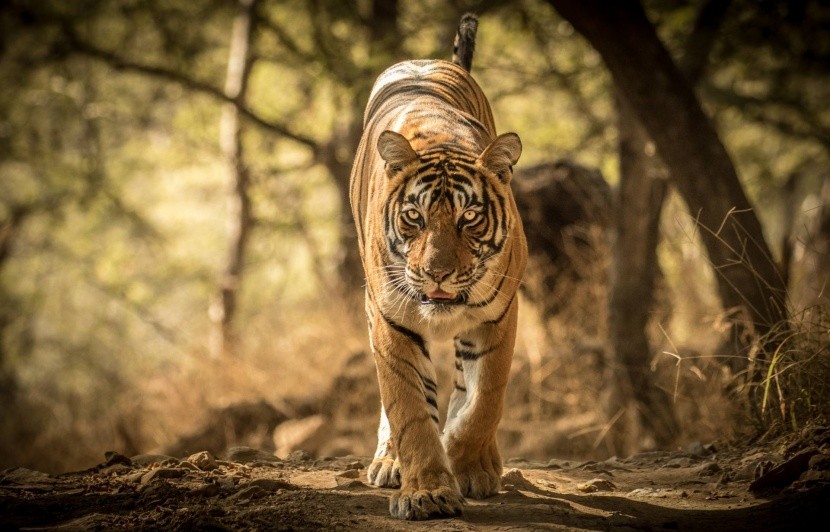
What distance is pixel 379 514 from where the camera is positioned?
14.0ft

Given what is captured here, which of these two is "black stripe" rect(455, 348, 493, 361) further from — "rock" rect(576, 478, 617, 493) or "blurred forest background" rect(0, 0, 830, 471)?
"blurred forest background" rect(0, 0, 830, 471)

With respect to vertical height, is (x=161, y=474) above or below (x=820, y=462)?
above

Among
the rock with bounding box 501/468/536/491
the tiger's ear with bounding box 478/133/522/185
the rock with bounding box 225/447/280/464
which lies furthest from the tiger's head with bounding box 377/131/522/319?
the rock with bounding box 225/447/280/464

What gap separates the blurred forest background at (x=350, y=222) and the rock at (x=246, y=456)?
233 centimetres

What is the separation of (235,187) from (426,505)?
11.9 m

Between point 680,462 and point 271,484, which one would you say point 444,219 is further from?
point 680,462

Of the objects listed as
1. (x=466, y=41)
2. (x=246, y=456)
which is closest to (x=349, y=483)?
(x=246, y=456)

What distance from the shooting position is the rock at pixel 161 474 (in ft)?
15.5

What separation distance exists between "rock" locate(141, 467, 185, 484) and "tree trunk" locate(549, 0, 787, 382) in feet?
12.8

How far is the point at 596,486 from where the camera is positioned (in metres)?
5.02

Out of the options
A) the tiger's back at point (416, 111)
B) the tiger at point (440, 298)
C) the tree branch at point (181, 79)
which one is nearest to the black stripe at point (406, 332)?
the tiger at point (440, 298)

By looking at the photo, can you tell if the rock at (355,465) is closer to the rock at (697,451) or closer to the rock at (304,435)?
the rock at (697,451)

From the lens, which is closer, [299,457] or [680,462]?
[680,462]

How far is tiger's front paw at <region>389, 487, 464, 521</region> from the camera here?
13.7 feet
